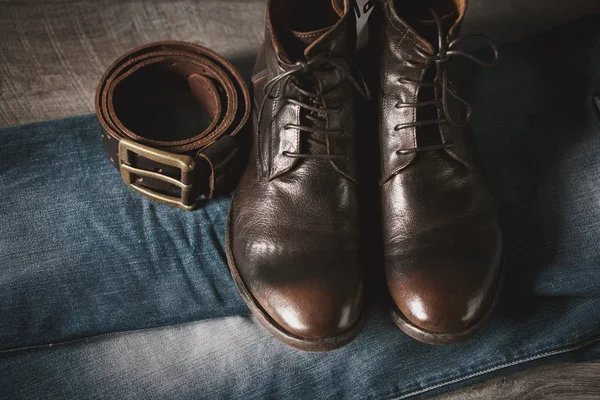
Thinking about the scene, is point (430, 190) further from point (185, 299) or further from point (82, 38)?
point (82, 38)

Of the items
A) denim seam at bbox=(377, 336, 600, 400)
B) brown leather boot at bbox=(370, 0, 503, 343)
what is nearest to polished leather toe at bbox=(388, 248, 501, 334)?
brown leather boot at bbox=(370, 0, 503, 343)

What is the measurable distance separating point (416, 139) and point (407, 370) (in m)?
0.36

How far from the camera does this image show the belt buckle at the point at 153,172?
0.89 metres

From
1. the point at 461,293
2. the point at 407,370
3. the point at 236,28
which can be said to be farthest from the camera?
the point at 236,28

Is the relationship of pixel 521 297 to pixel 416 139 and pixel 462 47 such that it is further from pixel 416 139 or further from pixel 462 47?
pixel 462 47

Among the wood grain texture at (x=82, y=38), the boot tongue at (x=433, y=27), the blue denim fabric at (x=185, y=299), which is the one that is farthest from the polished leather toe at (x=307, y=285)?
the wood grain texture at (x=82, y=38)

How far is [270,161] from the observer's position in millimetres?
890

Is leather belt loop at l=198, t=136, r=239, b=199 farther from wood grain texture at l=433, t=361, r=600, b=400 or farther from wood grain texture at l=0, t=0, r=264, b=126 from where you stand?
wood grain texture at l=433, t=361, r=600, b=400

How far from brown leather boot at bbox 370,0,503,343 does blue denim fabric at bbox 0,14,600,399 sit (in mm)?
99

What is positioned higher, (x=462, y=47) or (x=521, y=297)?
(x=462, y=47)

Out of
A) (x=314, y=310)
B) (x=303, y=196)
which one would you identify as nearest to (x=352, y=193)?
(x=303, y=196)

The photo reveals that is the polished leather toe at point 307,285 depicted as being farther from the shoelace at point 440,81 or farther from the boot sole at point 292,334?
the shoelace at point 440,81

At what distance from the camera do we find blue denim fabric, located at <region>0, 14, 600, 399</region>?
2.94 ft

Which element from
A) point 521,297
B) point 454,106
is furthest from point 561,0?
point 521,297
